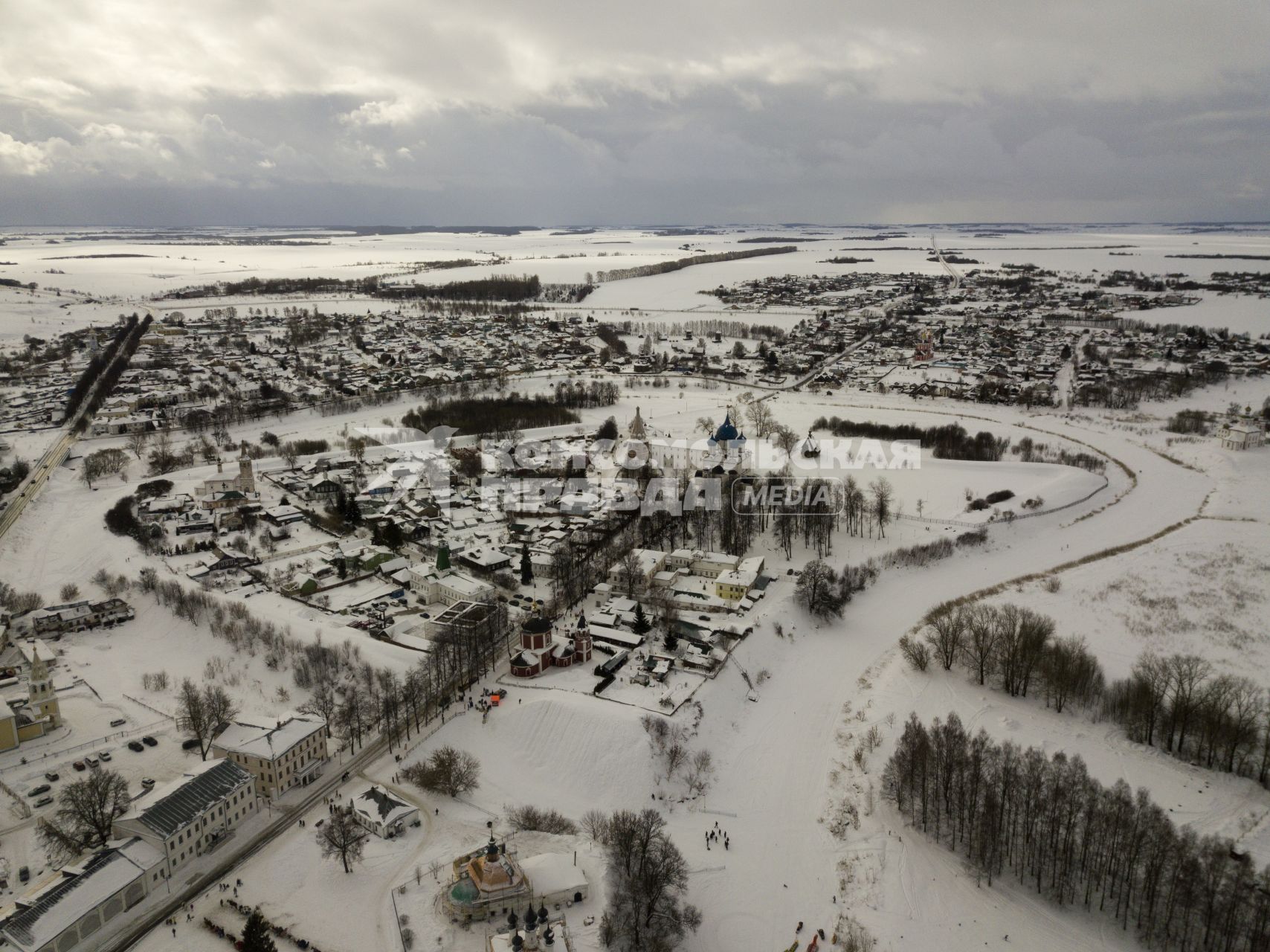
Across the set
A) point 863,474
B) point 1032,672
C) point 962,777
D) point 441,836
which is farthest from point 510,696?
point 863,474

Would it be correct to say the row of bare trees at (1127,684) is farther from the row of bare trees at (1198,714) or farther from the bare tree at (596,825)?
the bare tree at (596,825)

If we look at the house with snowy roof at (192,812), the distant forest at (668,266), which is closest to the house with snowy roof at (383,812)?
the house with snowy roof at (192,812)

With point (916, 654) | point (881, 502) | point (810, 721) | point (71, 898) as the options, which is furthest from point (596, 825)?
point (881, 502)

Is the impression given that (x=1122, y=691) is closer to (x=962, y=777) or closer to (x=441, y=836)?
(x=962, y=777)

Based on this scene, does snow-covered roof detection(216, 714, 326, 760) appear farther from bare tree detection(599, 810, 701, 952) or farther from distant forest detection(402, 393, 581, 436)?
distant forest detection(402, 393, 581, 436)

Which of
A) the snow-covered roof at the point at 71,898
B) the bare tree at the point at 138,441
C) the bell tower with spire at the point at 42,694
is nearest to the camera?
the snow-covered roof at the point at 71,898

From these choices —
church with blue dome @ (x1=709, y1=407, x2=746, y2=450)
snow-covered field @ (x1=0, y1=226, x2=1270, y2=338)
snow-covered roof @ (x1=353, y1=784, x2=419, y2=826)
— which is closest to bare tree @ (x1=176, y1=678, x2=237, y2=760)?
snow-covered roof @ (x1=353, y1=784, x2=419, y2=826)

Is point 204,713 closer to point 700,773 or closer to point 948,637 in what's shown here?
point 700,773
